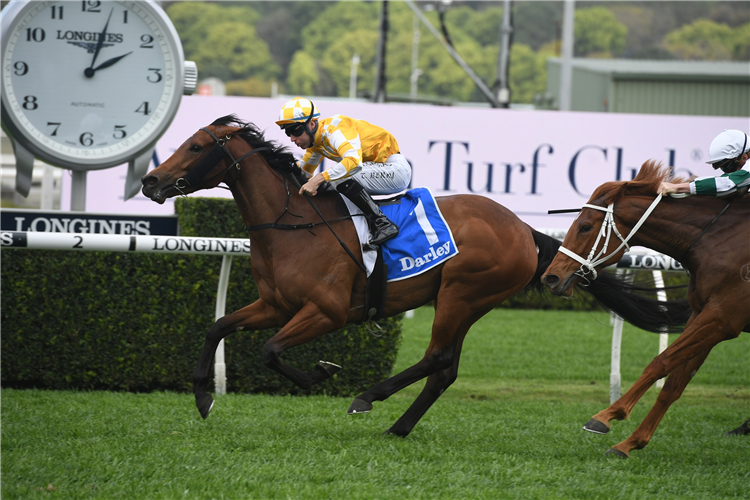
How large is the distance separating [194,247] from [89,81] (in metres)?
→ 1.34

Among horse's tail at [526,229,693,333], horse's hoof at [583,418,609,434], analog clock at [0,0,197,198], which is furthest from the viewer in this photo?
analog clock at [0,0,197,198]

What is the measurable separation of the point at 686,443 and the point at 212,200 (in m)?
3.54

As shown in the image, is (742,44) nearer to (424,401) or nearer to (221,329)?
(424,401)

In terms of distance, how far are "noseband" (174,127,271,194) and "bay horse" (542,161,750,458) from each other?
1.84m

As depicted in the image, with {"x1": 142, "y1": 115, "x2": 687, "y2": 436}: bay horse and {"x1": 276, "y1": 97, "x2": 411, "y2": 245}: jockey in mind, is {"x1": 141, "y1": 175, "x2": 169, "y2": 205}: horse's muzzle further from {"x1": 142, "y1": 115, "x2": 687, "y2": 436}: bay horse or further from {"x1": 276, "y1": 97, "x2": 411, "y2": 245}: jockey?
{"x1": 276, "y1": 97, "x2": 411, "y2": 245}: jockey

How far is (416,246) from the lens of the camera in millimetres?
4738

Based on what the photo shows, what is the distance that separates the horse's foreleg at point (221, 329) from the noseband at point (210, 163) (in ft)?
2.46

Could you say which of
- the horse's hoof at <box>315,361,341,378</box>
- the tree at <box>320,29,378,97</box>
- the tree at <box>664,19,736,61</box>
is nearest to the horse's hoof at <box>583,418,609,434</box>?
the horse's hoof at <box>315,361,341,378</box>

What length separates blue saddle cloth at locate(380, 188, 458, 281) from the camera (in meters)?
4.73

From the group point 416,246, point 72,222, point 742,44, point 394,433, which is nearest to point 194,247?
point 72,222

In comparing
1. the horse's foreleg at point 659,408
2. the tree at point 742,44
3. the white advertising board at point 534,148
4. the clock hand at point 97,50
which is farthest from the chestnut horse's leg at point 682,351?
the tree at point 742,44

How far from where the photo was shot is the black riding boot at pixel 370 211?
184 inches

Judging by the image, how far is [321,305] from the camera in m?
4.52

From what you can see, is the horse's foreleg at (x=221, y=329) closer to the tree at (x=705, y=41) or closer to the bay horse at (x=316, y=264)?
the bay horse at (x=316, y=264)
